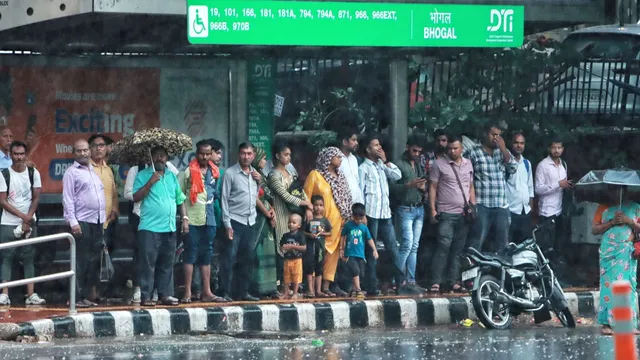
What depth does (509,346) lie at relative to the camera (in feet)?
38.0

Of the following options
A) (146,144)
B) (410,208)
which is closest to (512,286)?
(410,208)

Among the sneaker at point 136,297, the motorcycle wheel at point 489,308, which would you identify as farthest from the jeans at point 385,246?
the sneaker at point 136,297

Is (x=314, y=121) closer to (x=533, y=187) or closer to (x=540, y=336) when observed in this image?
(x=533, y=187)

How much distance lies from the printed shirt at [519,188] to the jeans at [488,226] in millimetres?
200

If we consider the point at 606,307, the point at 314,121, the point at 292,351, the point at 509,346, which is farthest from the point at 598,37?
the point at 292,351

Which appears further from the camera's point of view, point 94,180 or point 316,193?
point 316,193

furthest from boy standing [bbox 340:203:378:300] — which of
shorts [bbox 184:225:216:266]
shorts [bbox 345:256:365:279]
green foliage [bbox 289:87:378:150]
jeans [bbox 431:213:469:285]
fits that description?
green foliage [bbox 289:87:378:150]

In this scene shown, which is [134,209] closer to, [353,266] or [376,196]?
[353,266]

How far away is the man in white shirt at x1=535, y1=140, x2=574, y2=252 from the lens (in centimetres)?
1548

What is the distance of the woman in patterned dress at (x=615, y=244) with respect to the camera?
1238cm

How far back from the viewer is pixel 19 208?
13.4 m

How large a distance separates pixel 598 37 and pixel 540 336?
588cm

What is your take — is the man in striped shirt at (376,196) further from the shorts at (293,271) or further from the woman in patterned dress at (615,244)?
the woman in patterned dress at (615,244)

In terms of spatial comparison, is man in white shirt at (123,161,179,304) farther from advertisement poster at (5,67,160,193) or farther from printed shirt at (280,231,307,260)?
advertisement poster at (5,67,160,193)
